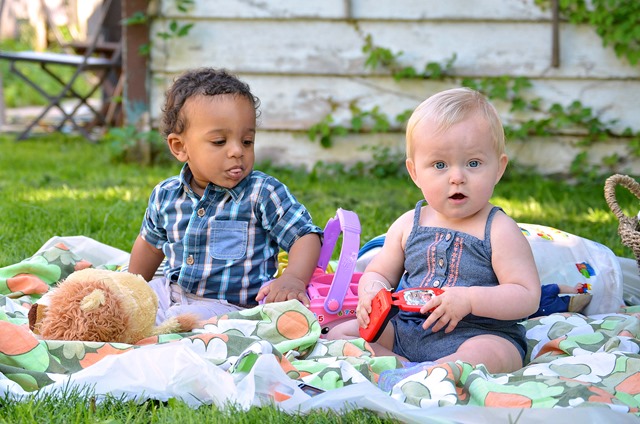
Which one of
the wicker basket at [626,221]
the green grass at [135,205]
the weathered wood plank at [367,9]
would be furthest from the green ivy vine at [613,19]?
the wicker basket at [626,221]

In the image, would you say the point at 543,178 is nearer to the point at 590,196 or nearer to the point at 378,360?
the point at 590,196

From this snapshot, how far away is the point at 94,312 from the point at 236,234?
0.68 meters

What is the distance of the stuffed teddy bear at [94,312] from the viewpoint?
2.36 m

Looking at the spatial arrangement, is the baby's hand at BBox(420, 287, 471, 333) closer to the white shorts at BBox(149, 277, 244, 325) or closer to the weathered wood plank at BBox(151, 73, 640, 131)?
the white shorts at BBox(149, 277, 244, 325)

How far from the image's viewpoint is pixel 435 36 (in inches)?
226

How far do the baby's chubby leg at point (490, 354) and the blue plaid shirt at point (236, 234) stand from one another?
0.79 metres

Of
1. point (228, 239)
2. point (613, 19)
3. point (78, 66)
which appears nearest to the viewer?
point (228, 239)

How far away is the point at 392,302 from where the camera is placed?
7.69 ft

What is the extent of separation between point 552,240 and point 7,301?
6.59 feet

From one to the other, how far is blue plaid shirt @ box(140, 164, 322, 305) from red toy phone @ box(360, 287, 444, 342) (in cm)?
58

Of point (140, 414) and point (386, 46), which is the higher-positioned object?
point (386, 46)

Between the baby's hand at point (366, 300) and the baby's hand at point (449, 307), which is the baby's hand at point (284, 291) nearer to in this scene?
the baby's hand at point (366, 300)

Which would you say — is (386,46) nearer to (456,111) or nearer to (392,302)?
(456,111)

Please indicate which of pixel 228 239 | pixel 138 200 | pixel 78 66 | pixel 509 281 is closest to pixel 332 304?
pixel 228 239
